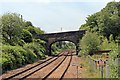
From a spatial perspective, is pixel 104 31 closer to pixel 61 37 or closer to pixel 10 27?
pixel 61 37

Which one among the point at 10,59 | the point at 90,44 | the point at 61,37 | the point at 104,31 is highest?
the point at 104,31

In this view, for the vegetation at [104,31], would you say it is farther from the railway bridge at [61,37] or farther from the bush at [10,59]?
the bush at [10,59]

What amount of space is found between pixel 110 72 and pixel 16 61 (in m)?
24.3

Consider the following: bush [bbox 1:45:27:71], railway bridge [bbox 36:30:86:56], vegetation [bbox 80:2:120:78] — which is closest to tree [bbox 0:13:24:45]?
vegetation [bbox 80:2:120:78]

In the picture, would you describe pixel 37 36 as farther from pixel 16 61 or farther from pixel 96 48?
pixel 16 61

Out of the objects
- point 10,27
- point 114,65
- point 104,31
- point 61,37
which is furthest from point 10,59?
point 61,37

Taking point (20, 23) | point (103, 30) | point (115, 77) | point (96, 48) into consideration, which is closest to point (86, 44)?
point (96, 48)

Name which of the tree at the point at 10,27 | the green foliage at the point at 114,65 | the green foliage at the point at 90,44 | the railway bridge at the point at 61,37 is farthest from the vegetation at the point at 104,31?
the green foliage at the point at 114,65

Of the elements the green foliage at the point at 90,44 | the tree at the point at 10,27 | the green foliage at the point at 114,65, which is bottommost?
the green foliage at the point at 114,65

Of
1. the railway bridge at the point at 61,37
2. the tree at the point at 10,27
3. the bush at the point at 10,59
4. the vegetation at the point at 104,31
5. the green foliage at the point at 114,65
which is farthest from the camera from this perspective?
the railway bridge at the point at 61,37

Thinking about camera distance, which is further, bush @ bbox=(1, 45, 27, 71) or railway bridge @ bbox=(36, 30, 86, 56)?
railway bridge @ bbox=(36, 30, 86, 56)

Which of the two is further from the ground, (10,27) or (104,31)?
(104,31)

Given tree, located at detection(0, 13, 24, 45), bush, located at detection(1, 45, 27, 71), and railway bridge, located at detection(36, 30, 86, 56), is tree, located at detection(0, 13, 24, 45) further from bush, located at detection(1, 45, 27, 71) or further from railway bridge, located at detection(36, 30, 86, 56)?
railway bridge, located at detection(36, 30, 86, 56)

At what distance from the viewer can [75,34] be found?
86.8 meters
